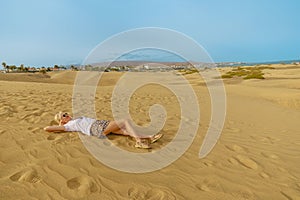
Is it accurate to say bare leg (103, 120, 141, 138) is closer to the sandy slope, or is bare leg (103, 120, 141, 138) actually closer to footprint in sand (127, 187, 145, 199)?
the sandy slope

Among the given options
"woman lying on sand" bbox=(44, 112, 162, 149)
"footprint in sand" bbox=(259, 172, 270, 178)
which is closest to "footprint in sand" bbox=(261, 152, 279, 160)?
"footprint in sand" bbox=(259, 172, 270, 178)

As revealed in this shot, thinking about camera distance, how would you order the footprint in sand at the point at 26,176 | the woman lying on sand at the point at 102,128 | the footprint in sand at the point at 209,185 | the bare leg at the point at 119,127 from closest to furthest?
1. the footprint in sand at the point at 26,176
2. the footprint in sand at the point at 209,185
3. the woman lying on sand at the point at 102,128
4. the bare leg at the point at 119,127

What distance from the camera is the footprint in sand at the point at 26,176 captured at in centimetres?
263

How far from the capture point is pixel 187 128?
542 cm

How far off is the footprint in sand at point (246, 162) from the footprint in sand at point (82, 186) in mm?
2309

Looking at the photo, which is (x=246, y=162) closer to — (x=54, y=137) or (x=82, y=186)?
(x=82, y=186)

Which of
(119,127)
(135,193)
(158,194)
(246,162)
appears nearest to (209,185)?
(158,194)

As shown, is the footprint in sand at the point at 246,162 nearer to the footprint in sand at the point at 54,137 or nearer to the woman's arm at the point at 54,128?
the footprint in sand at the point at 54,137

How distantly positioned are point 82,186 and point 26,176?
27.6 inches

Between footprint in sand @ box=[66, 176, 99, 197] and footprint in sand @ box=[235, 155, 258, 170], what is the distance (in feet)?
7.57

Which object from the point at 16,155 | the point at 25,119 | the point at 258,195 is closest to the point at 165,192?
the point at 258,195

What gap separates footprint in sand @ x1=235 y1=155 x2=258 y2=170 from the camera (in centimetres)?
353

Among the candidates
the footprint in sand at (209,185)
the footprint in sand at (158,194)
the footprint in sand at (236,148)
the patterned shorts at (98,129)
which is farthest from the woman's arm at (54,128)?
the footprint in sand at (236,148)

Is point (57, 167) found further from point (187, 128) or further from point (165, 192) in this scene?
point (187, 128)
